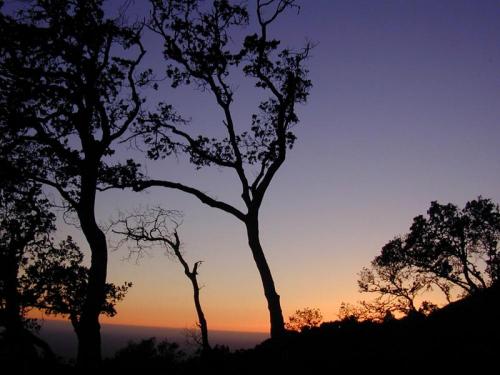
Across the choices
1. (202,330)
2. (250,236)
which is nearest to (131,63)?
(250,236)

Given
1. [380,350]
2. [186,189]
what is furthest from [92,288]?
[380,350]

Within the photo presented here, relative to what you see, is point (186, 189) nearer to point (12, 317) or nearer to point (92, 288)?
point (92, 288)

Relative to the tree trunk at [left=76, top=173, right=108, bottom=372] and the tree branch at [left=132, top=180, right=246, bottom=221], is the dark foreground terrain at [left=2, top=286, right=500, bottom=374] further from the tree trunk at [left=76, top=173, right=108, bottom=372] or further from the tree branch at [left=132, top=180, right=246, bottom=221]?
the tree branch at [left=132, top=180, right=246, bottom=221]

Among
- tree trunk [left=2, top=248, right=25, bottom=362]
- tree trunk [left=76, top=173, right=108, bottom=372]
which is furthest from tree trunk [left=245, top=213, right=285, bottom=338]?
tree trunk [left=2, top=248, right=25, bottom=362]

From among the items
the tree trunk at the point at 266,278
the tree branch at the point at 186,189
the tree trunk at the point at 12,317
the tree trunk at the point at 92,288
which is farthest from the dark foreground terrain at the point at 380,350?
the tree branch at the point at 186,189

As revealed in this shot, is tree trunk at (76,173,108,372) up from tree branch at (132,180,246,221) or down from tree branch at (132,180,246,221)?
down

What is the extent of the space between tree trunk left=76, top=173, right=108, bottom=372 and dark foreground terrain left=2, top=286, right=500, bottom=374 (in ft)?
7.76

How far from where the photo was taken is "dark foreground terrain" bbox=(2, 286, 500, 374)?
788cm

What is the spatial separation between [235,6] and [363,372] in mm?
16245

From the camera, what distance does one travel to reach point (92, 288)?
39.2 feet

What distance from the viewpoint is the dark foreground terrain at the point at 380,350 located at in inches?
310

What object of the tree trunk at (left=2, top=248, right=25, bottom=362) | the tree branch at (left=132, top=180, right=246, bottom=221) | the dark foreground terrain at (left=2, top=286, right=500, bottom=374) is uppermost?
the tree branch at (left=132, top=180, right=246, bottom=221)

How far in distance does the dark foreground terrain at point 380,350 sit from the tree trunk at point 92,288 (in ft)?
7.76

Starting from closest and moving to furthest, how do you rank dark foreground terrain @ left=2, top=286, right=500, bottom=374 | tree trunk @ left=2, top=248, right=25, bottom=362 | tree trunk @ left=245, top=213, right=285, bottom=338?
dark foreground terrain @ left=2, top=286, right=500, bottom=374 → tree trunk @ left=245, top=213, right=285, bottom=338 → tree trunk @ left=2, top=248, right=25, bottom=362
